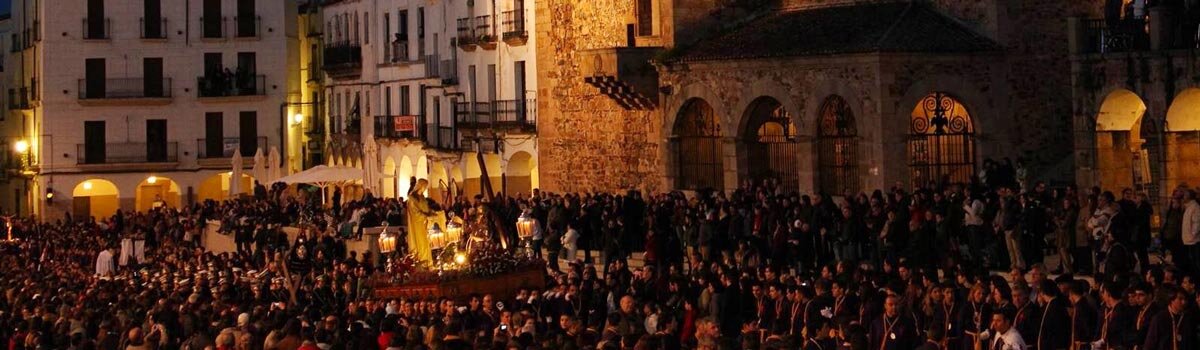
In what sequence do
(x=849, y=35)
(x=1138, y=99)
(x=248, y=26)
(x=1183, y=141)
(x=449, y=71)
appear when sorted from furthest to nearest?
1. (x=248, y=26)
2. (x=449, y=71)
3. (x=849, y=35)
4. (x=1138, y=99)
5. (x=1183, y=141)

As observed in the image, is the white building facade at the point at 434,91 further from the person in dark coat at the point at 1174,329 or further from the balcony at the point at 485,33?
the person in dark coat at the point at 1174,329

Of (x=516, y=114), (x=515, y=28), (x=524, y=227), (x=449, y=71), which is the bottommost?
(x=524, y=227)

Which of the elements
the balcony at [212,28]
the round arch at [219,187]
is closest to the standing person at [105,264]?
the round arch at [219,187]

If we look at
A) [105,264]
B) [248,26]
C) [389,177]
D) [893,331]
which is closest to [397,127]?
[389,177]

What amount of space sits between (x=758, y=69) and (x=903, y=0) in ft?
8.68

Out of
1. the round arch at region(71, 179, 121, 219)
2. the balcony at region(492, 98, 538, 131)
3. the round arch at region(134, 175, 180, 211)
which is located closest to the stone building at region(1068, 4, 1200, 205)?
the balcony at region(492, 98, 538, 131)

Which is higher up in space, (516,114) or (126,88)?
(126,88)

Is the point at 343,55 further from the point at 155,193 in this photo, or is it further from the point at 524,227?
the point at 524,227

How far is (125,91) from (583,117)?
21623mm

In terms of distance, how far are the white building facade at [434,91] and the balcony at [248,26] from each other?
6.26 ft

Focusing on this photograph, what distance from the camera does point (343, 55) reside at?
185ft

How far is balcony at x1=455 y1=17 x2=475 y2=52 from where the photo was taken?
46.8 meters

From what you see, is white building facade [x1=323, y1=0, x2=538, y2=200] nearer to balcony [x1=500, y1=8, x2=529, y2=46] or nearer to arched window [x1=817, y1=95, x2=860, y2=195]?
balcony [x1=500, y1=8, x2=529, y2=46]

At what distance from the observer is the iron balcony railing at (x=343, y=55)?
2188 inches
